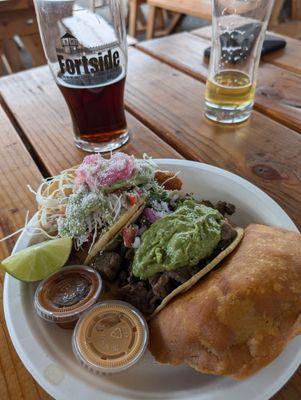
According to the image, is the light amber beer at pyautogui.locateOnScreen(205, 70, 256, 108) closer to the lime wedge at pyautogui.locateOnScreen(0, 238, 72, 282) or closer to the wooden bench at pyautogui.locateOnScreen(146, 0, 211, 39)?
the lime wedge at pyautogui.locateOnScreen(0, 238, 72, 282)

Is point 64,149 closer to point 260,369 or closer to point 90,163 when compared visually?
point 90,163

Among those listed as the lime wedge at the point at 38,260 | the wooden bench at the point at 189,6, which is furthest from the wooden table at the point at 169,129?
the wooden bench at the point at 189,6

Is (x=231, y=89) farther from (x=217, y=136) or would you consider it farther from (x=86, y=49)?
(x=86, y=49)

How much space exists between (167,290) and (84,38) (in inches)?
30.5

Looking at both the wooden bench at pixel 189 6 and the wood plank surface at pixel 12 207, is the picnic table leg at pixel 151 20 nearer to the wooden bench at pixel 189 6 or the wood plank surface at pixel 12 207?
the wooden bench at pixel 189 6

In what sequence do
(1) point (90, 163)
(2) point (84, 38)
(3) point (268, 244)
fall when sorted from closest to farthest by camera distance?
(3) point (268, 244) → (1) point (90, 163) → (2) point (84, 38)

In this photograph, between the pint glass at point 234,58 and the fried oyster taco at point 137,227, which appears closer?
the fried oyster taco at point 137,227

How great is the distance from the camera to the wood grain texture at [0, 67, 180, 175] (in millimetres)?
1312

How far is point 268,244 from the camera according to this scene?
0.77 m

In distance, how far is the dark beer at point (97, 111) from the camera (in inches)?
46.3

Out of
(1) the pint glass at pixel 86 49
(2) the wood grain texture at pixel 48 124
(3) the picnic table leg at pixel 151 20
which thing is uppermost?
(1) the pint glass at pixel 86 49

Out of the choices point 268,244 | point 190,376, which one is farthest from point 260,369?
point 268,244

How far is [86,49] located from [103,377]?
2.88ft

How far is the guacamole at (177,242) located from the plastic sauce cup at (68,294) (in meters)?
0.11
